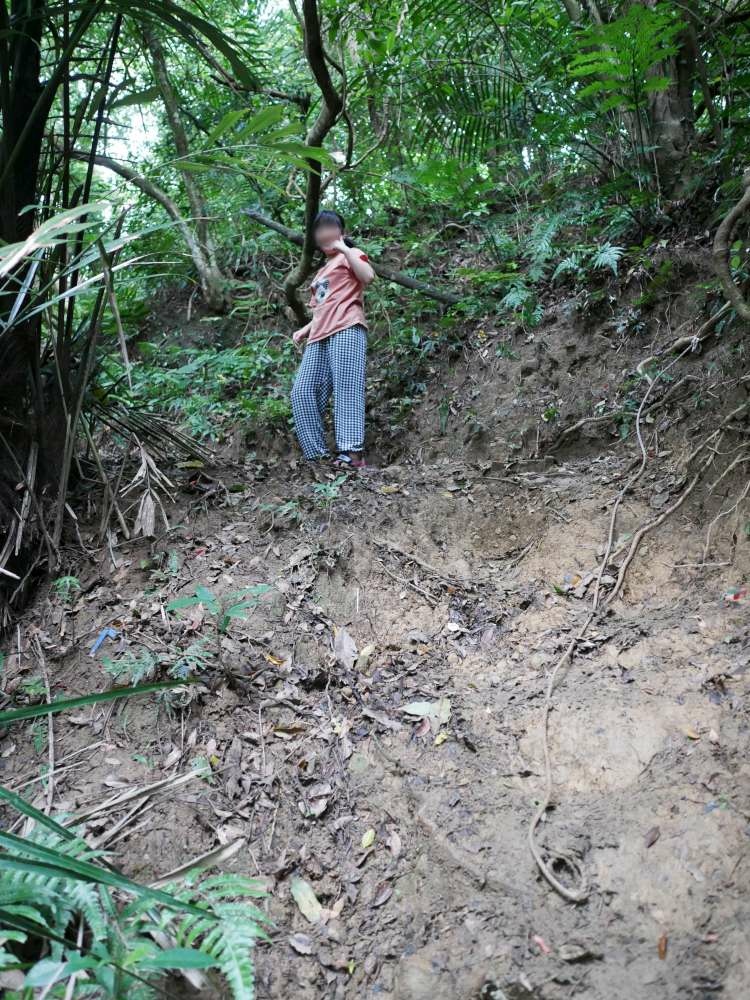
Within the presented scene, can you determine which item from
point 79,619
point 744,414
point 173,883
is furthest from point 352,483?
point 173,883

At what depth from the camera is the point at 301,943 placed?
1971 mm

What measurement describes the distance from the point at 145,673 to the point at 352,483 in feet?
5.44

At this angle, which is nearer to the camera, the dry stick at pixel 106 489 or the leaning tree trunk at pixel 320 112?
the leaning tree trunk at pixel 320 112

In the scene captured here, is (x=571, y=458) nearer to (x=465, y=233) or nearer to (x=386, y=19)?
(x=465, y=233)

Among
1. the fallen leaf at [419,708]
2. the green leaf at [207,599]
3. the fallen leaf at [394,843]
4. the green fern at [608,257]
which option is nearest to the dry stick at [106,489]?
the green leaf at [207,599]

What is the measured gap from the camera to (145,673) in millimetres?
2568

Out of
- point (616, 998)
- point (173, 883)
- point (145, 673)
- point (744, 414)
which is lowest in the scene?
point (616, 998)

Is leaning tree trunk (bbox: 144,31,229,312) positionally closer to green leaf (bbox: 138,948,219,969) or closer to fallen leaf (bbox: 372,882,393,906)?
fallen leaf (bbox: 372,882,393,906)

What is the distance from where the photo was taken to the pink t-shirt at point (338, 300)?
430cm

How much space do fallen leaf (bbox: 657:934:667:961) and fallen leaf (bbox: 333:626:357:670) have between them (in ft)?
4.69

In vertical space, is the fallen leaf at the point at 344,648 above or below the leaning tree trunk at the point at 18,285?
below

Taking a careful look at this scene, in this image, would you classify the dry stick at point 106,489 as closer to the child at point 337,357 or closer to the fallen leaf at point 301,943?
the child at point 337,357

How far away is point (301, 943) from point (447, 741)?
32.1 inches

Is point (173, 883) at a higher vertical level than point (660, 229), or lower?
lower
